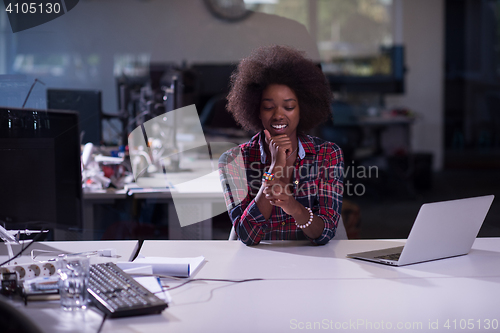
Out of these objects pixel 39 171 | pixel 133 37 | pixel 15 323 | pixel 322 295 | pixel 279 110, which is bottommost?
pixel 322 295

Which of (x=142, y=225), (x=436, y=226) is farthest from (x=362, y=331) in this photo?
(x=142, y=225)

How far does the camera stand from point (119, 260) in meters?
1.36

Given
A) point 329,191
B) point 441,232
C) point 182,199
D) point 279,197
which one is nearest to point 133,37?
point 182,199

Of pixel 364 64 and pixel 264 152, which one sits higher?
pixel 364 64

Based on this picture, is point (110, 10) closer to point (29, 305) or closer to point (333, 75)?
point (333, 75)

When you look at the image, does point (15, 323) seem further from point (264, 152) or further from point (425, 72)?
point (425, 72)

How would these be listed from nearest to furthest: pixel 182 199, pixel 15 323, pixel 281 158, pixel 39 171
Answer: pixel 15 323
pixel 39 171
pixel 281 158
pixel 182 199

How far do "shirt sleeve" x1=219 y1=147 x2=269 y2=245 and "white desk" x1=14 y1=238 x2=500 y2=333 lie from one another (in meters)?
0.07

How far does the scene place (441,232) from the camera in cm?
127

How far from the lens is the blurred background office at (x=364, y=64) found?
529 centimetres

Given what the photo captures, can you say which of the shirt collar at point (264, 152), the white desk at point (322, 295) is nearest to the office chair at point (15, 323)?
the white desk at point (322, 295)

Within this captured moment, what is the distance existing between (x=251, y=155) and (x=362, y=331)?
930 mm

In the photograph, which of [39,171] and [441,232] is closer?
[441,232]

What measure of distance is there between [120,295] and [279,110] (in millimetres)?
916
